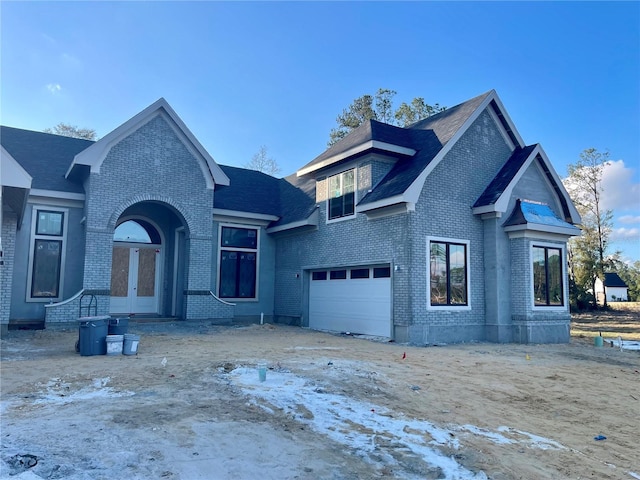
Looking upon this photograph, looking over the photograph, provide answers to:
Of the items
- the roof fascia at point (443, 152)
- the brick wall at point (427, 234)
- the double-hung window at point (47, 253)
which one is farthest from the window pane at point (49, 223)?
the roof fascia at point (443, 152)

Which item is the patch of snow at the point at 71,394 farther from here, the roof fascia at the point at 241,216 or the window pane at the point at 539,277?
the window pane at the point at 539,277

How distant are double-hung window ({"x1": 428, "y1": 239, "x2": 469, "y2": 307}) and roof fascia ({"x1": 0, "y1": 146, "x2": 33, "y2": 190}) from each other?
10.1 metres

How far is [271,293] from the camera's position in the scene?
1912cm

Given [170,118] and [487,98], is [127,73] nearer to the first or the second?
[170,118]

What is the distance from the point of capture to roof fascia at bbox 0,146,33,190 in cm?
859

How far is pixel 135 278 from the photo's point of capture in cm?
1695

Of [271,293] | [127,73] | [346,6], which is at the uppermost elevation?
[346,6]

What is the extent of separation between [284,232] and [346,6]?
855cm

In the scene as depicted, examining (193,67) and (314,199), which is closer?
(193,67)

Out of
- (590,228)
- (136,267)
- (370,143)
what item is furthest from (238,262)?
(590,228)

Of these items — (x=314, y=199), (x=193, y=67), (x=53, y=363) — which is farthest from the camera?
(x=314, y=199)

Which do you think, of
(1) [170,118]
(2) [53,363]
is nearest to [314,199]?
(1) [170,118]

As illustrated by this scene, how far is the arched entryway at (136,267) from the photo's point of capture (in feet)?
54.6

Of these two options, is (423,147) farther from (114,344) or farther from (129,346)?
(114,344)
